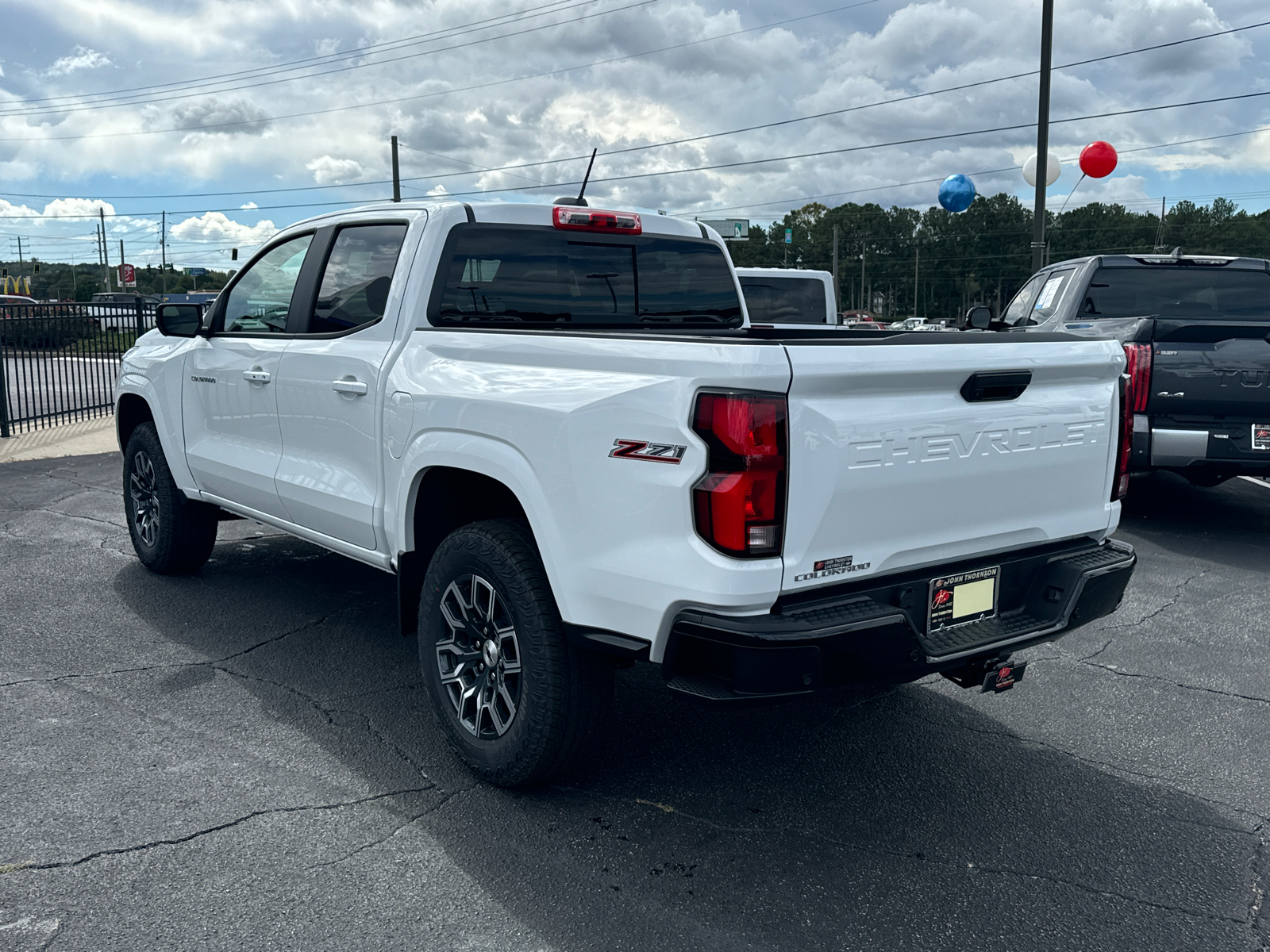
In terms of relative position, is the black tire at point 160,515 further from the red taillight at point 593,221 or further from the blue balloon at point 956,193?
the blue balloon at point 956,193

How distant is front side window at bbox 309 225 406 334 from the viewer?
13.9ft

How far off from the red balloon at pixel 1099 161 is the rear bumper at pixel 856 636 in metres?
15.9

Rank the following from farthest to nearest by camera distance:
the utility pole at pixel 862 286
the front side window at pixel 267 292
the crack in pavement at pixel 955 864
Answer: the utility pole at pixel 862 286 < the front side window at pixel 267 292 < the crack in pavement at pixel 955 864

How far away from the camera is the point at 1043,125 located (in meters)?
18.6

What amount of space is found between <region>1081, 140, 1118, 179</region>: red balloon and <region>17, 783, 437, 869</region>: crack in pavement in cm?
1700

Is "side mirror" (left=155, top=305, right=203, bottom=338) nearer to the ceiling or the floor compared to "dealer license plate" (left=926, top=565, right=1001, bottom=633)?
nearer to the ceiling

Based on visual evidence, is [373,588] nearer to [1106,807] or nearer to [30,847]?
[30,847]

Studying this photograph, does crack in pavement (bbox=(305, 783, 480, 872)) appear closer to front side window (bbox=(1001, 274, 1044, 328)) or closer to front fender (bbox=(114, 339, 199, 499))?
front fender (bbox=(114, 339, 199, 499))

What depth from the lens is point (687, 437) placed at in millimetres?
2742

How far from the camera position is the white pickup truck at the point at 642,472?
9.01ft

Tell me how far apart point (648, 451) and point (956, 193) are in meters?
17.8

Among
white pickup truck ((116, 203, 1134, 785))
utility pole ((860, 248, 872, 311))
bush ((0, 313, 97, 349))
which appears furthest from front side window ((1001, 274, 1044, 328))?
utility pole ((860, 248, 872, 311))

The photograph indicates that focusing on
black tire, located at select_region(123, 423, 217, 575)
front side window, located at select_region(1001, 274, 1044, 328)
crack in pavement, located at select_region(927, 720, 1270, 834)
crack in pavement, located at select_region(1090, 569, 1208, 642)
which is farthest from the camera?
front side window, located at select_region(1001, 274, 1044, 328)

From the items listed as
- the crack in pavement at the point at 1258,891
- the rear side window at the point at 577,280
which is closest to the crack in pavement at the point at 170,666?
the rear side window at the point at 577,280
